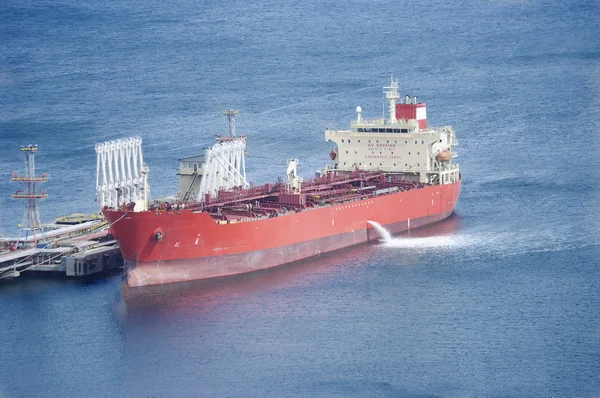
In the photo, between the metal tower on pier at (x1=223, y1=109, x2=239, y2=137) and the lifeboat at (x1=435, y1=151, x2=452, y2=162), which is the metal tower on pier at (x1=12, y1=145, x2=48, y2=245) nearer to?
the metal tower on pier at (x1=223, y1=109, x2=239, y2=137)

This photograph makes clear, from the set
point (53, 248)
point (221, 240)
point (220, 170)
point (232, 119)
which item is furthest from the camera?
point (232, 119)

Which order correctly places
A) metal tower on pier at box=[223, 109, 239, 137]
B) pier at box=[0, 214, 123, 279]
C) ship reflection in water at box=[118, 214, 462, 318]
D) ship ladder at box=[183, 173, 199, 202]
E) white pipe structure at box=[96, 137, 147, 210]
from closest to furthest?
ship reflection in water at box=[118, 214, 462, 318] → white pipe structure at box=[96, 137, 147, 210] → pier at box=[0, 214, 123, 279] → ship ladder at box=[183, 173, 199, 202] → metal tower on pier at box=[223, 109, 239, 137]

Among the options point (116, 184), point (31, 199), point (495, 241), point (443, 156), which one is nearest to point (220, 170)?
point (116, 184)

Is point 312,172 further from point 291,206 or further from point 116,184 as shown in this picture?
point 116,184

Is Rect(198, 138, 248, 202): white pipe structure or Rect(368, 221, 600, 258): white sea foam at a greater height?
Rect(198, 138, 248, 202): white pipe structure

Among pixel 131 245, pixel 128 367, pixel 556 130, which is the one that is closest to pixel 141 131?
pixel 556 130

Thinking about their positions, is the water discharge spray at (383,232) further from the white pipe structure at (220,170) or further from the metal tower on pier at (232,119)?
the metal tower on pier at (232,119)

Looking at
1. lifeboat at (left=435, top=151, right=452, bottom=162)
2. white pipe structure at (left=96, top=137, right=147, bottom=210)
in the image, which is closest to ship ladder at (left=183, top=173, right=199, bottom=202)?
white pipe structure at (left=96, top=137, right=147, bottom=210)
